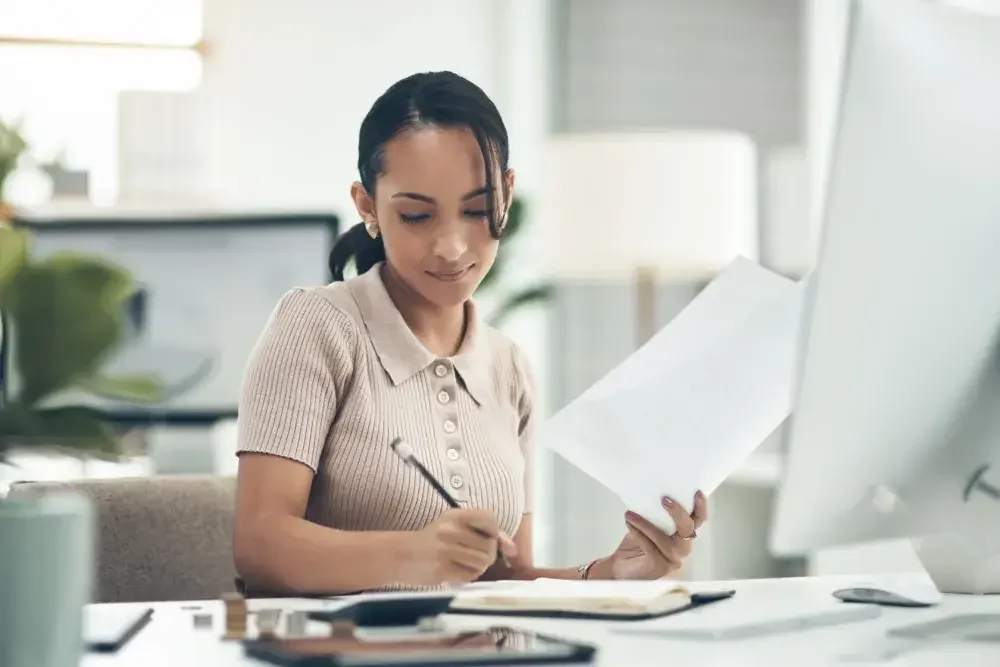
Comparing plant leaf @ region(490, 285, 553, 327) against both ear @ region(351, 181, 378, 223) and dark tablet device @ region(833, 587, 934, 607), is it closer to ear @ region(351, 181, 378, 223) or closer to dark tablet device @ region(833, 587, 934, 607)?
ear @ region(351, 181, 378, 223)

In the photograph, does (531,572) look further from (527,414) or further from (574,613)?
(574,613)

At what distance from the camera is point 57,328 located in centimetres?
68

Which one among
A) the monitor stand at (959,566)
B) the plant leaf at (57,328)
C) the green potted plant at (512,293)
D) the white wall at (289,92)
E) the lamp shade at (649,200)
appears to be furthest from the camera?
the white wall at (289,92)

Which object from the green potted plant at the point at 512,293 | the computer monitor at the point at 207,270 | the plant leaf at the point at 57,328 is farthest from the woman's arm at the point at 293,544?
the green potted plant at the point at 512,293

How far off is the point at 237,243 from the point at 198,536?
3.51 ft

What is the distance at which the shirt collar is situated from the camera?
1422 mm

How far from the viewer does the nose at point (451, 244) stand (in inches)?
54.5

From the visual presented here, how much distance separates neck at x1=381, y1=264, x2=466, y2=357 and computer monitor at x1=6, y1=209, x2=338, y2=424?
90cm

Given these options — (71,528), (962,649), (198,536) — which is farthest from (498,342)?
(71,528)

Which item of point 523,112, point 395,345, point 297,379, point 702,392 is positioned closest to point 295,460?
point 297,379

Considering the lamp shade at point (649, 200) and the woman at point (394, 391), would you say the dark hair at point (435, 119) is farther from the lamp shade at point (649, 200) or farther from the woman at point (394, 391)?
the lamp shade at point (649, 200)

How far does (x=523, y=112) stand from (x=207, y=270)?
1.88 m

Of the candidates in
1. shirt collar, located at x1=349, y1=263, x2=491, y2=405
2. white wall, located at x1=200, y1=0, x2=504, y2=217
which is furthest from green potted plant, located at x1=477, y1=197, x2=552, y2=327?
shirt collar, located at x1=349, y1=263, x2=491, y2=405

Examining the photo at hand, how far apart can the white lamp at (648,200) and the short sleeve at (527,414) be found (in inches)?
56.1
